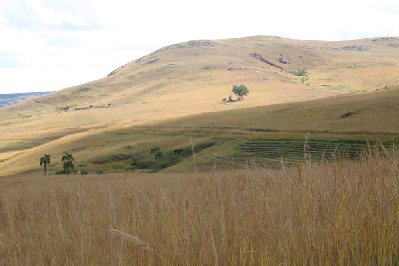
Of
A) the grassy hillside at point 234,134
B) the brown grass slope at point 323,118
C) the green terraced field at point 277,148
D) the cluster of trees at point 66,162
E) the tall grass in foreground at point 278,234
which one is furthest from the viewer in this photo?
the brown grass slope at point 323,118

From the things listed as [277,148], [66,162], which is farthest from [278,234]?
[66,162]

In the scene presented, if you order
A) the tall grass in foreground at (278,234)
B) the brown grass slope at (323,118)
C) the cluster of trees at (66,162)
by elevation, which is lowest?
the cluster of trees at (66,162)

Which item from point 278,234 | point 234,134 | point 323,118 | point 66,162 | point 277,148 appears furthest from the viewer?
point 234,134

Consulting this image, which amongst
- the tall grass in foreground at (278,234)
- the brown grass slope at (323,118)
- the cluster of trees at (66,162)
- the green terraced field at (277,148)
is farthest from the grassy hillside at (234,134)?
the tall grass in foreground at (278,234)

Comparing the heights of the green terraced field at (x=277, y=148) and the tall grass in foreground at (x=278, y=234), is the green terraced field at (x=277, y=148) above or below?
below

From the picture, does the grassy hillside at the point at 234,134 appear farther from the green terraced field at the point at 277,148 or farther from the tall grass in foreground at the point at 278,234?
the tall grass in foreground at the point at 278,234

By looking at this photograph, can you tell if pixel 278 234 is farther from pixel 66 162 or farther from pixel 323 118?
pixel 323 118

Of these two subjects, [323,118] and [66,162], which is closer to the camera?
[66,162]

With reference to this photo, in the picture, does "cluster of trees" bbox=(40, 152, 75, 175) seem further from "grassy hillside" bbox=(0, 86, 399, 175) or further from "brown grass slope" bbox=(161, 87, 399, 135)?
"brown grass slope" bbox=(161, 87, 399, 135)

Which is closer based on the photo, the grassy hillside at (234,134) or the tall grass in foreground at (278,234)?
the tall grass in foreground at (278,234)

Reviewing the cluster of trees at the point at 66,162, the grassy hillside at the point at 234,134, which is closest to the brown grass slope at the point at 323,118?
the grassy hillside at the point at 234,134

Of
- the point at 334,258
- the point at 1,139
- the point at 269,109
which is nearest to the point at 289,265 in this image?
the point at 334,258

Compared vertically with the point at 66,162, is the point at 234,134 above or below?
above

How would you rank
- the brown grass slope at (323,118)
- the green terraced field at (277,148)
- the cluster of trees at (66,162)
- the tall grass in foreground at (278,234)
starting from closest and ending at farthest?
the tall grass in foreground at (278,234) → the green terraced field at (277,148) → the cluster of trees at (66,162) → the brown grass slope at (323,118)
